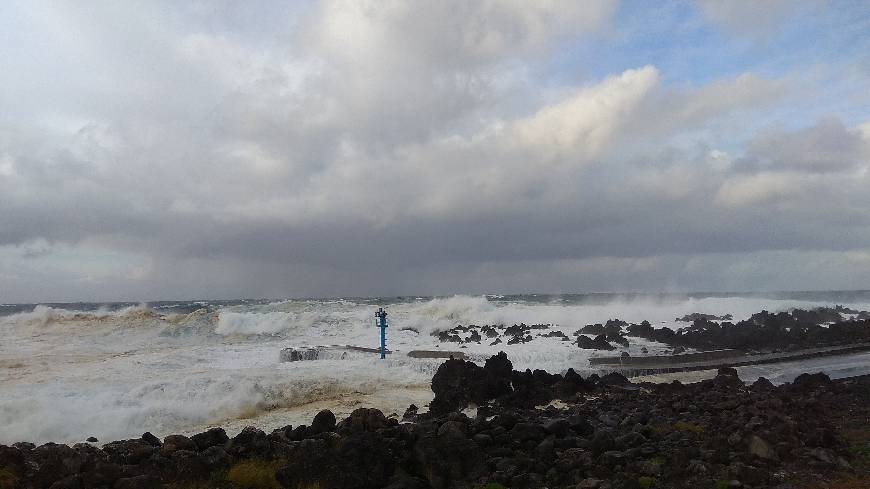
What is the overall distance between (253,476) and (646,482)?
4.59 m

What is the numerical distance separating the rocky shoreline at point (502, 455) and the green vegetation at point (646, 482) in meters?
0.01

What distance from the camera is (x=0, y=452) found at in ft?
25.4

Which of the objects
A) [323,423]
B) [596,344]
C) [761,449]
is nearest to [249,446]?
[323,423]

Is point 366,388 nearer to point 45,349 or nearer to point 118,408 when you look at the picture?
point 118,408

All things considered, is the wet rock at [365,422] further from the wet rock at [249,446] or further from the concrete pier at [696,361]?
the concrete pier at [696,361]

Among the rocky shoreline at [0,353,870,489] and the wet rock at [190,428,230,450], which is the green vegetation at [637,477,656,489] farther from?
the wet rock at [190,428,230,450]

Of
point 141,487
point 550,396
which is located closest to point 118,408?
point 141,487

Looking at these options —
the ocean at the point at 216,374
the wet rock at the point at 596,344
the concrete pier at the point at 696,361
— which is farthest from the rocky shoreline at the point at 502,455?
the wet rock at the point at 596,344

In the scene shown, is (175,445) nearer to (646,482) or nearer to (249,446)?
(249,446)

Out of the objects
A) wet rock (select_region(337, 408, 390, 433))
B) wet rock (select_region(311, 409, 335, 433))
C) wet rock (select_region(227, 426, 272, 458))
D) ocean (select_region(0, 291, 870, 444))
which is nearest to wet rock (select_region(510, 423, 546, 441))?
wet rock (select_region(337, 408, 390, 433))

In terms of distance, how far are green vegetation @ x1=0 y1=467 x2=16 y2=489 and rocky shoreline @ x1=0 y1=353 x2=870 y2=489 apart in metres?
0.02

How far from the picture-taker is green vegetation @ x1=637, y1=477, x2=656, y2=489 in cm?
661

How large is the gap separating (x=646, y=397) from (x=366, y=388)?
7322 mm

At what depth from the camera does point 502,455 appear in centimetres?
818
